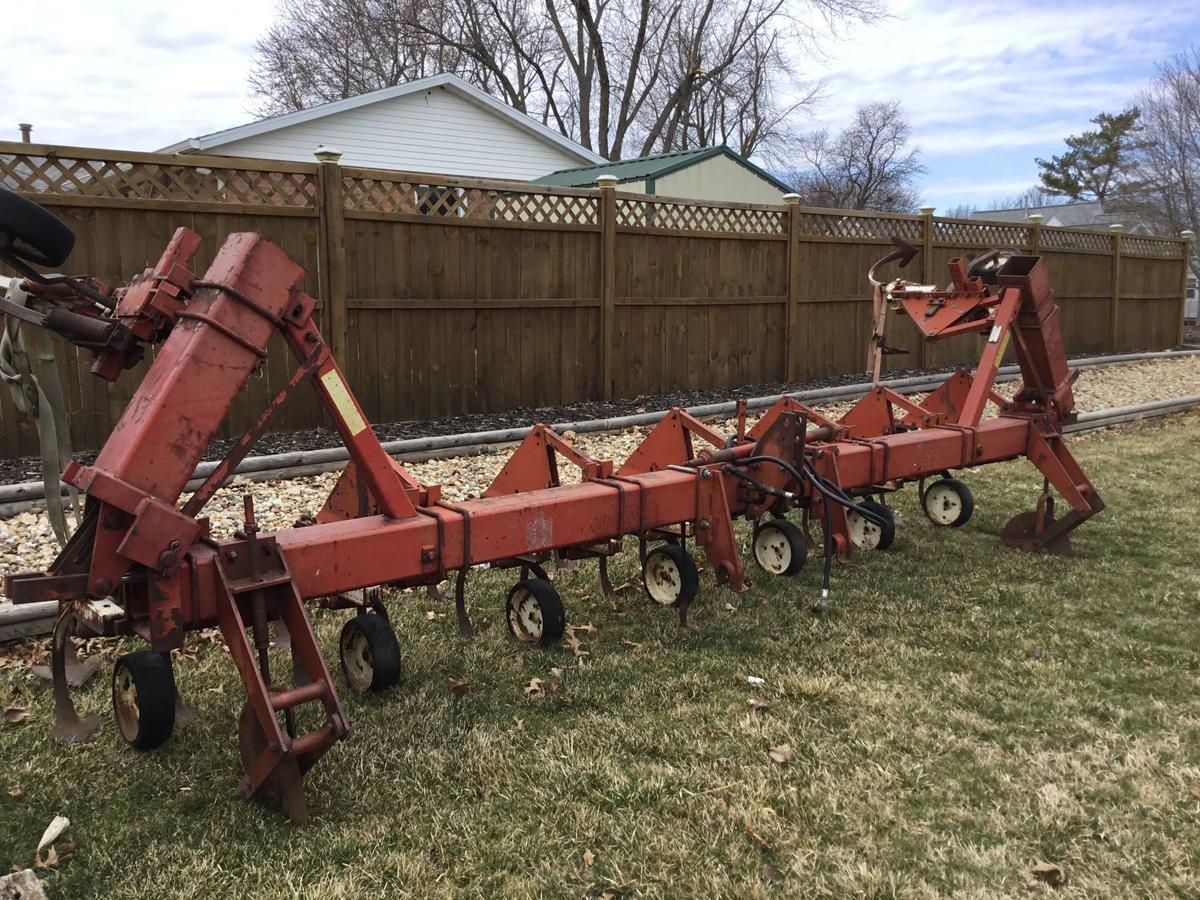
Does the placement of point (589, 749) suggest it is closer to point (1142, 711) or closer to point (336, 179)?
point (1142, 711)

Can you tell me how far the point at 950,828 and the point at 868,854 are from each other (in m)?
0.31

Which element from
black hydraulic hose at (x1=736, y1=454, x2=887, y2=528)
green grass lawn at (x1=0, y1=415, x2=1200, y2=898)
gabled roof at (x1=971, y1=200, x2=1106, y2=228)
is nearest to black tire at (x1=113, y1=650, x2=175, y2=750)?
green grass lawn at (x1=0, y1=415, x2=1200, y2=898)

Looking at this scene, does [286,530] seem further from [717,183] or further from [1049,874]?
[717,183]

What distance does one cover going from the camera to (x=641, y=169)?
16266mm

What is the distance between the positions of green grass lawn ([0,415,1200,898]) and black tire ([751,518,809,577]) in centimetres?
24

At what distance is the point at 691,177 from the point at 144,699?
14.8 metres

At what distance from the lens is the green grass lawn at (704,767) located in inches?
99.3

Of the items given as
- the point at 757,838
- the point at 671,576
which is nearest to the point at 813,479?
the point at 671,576

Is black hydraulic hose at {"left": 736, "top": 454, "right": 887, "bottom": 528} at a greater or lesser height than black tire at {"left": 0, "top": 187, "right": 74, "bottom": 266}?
lesser

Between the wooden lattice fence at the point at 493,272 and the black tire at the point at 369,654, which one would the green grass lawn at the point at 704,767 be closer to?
the black tire at the point at 369,654

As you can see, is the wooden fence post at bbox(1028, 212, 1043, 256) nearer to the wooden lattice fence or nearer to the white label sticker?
the wooden lattice fence

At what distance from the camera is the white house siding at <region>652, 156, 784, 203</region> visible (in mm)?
15915

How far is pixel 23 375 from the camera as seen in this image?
8.95 feet

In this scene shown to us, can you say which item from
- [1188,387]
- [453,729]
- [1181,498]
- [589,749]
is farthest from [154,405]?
[1188,387]
